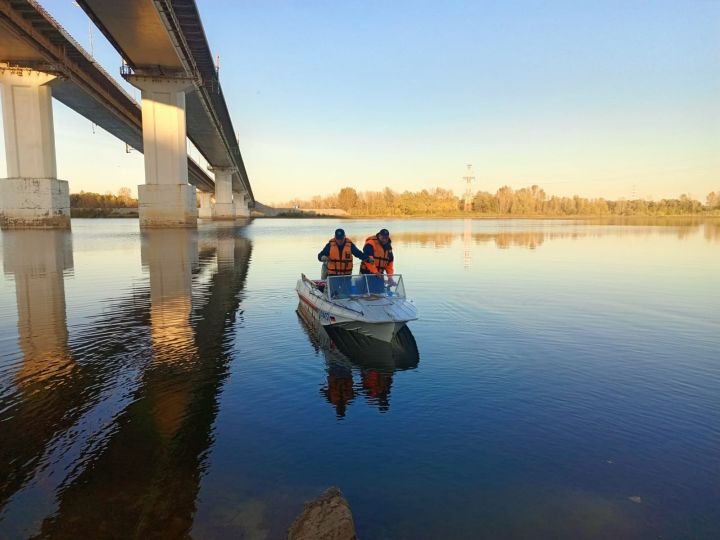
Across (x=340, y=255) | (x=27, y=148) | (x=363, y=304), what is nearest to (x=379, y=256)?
(x=340, y=255)

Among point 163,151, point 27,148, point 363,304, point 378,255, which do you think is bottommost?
point 363,304

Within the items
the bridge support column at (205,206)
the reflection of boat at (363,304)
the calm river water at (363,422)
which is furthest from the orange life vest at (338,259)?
the bridge support column at (205,206)

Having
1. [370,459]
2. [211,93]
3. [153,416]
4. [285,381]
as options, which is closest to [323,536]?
[370,459]

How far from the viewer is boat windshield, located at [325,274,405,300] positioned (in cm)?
1237

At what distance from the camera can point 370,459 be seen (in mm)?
6043

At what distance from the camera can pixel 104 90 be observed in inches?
1999

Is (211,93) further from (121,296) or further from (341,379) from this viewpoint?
(341,379)

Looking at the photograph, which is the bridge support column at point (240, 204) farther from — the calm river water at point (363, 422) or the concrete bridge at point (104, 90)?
the calm river water at point (363, 422)

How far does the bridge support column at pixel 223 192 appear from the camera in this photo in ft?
362

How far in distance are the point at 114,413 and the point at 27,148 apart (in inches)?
1947

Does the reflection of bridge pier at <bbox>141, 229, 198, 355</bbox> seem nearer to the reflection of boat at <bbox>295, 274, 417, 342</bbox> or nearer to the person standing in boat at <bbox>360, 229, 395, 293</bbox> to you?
the reflection of boat at <bbox>295, 274, 417, 342</bbox>

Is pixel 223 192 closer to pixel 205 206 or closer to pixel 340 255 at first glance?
pixel 205 206

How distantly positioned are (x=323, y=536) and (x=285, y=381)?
4765 millimetres

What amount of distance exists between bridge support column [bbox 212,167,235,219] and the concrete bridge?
5140 cm
